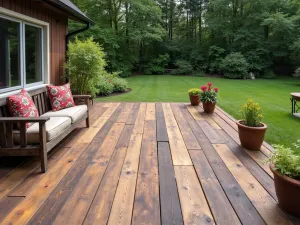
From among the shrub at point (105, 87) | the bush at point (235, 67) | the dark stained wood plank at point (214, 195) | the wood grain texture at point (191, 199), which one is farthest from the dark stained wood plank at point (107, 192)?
the bush at point (235, 67)

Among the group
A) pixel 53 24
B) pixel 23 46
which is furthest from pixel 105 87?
pixel 23 46

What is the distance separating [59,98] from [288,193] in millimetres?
3432

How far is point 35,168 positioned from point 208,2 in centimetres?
2090

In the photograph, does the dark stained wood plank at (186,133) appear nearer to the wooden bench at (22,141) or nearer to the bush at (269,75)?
the wooden bench at (22,141)

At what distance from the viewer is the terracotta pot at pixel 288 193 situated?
1859 millimetres

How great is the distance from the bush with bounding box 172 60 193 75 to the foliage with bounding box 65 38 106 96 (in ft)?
41.5

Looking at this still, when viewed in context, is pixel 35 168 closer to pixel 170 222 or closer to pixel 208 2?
pixel 170 222

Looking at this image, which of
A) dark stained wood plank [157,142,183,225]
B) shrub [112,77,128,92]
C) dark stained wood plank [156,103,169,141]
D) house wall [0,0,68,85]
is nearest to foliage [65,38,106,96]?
house wall [0,0,68,85]

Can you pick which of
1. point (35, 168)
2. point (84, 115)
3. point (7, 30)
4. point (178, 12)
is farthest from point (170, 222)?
point (178, 12)

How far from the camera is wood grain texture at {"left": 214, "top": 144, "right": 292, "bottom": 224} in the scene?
1.92 m

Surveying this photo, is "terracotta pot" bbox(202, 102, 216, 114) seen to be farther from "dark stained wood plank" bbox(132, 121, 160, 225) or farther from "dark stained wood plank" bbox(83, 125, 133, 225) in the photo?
"dark stained wood plank" bbox(83, 125, 133, 225)

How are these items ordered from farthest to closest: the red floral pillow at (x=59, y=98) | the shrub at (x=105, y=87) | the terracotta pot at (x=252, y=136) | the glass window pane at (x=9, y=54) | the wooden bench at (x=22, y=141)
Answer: the shrub at (x=105, y=87), the red floral pillow at (x=59, y=98), the glass window pane at (x=9, y=54), the terracotta pot at (x=252, y=136), the wooden bench at (x=22, y=141)

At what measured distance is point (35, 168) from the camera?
8.94ft

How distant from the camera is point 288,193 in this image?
6.30ft
